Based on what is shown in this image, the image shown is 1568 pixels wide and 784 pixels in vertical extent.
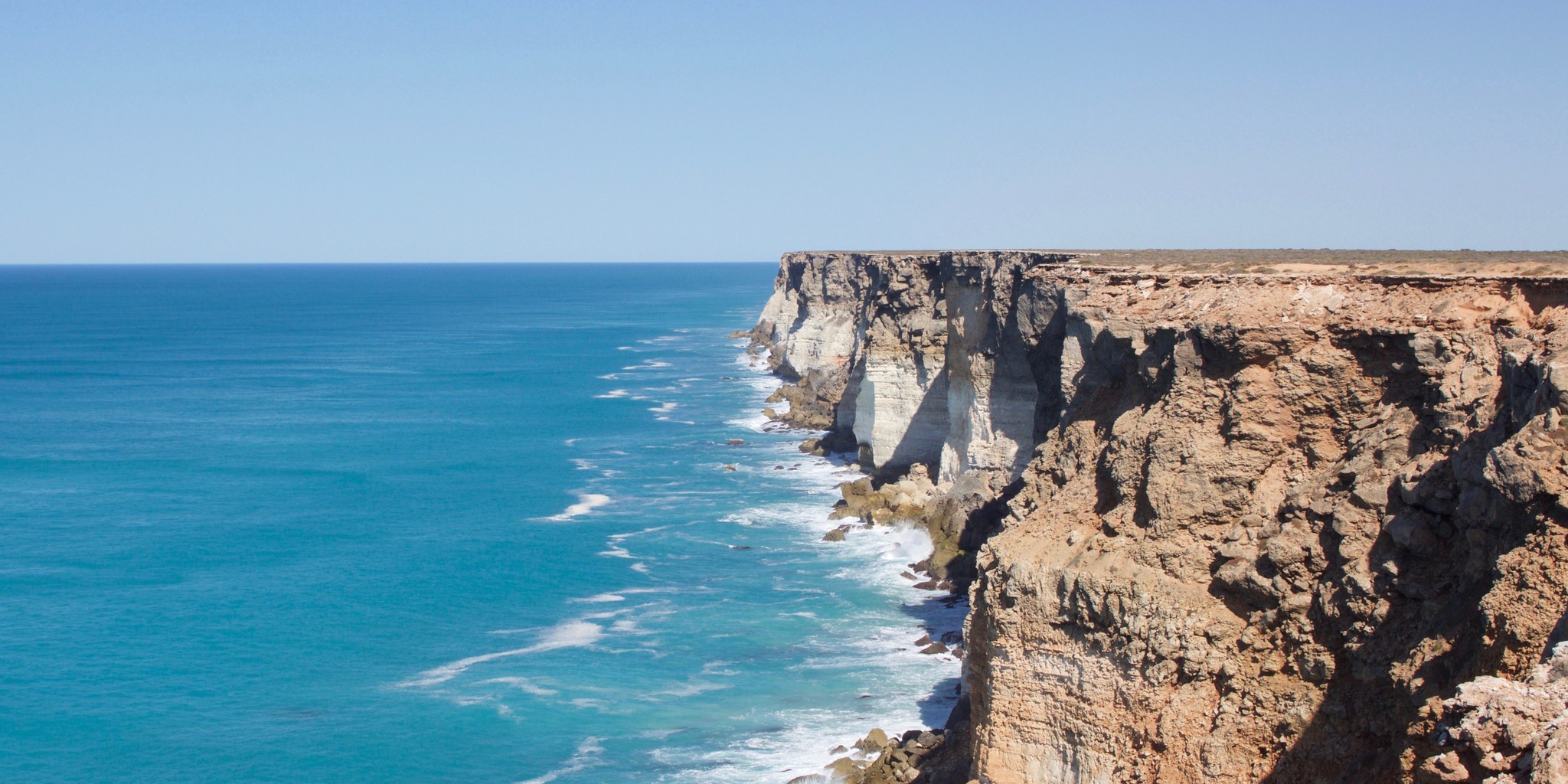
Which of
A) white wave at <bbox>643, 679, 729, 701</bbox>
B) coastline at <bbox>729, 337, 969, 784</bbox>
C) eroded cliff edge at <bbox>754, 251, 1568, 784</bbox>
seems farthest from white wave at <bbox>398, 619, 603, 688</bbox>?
eroded cliff edge at <bbox>754, 251, 1568, 784</bbox>

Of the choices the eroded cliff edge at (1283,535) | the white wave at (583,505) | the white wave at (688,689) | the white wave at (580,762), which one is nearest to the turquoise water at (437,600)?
the white wave at (580,762)

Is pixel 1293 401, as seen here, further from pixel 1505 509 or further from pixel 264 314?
pixel 264 314

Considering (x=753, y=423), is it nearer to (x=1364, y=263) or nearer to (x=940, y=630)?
(x=940, y=630)

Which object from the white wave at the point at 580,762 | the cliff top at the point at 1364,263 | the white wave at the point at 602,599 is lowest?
the white wave at the point at 580,762

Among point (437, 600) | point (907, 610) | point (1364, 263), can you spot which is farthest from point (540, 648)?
point (1364, 263)

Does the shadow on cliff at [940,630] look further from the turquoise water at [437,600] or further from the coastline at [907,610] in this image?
the turquoise water at [437,600]

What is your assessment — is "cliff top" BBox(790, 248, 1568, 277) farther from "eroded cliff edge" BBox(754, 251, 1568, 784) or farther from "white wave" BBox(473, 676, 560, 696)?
"white wave" BBox(473, 676, 560, 696)
